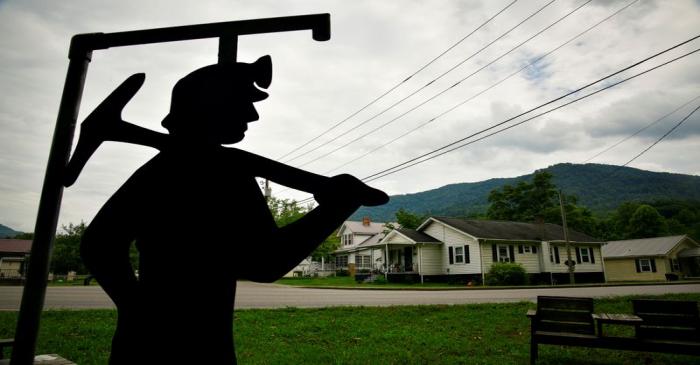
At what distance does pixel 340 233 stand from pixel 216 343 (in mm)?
61272

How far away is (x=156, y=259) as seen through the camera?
1.65 m

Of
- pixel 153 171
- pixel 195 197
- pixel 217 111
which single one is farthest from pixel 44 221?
pixel 217 111

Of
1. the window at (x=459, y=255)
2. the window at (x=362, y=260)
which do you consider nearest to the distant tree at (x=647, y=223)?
the window at (x=362, y=260)

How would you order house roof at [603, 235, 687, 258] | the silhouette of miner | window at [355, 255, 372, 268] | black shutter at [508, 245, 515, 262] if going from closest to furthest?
the silhouette of miner, black shutter at [508, 245, 515, 262], house roof at [603, 235, 687, 258], window at [355, 255, 372, 268]

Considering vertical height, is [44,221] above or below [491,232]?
below

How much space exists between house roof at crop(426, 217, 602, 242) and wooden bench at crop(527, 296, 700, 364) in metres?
25.8

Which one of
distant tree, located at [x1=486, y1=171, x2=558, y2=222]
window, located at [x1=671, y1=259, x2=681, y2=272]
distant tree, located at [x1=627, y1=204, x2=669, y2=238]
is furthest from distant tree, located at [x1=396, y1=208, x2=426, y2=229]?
distant tree, located at [x1=627, y1=204, x2=669, y2=238]

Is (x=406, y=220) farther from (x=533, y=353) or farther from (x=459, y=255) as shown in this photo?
(x=533, y=353)

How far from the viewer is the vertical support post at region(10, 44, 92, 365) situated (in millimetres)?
1887

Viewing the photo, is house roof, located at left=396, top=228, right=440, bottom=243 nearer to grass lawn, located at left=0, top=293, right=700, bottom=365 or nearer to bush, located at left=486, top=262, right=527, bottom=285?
bush, located at left=486, top=262, right=527, bottom=285

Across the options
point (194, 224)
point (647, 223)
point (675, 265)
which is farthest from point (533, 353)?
point (647, 223)

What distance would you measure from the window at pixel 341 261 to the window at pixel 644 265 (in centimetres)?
3394

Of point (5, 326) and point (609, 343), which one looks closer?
point (609, 343)

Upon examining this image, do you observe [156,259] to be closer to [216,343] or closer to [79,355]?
[216,343]
